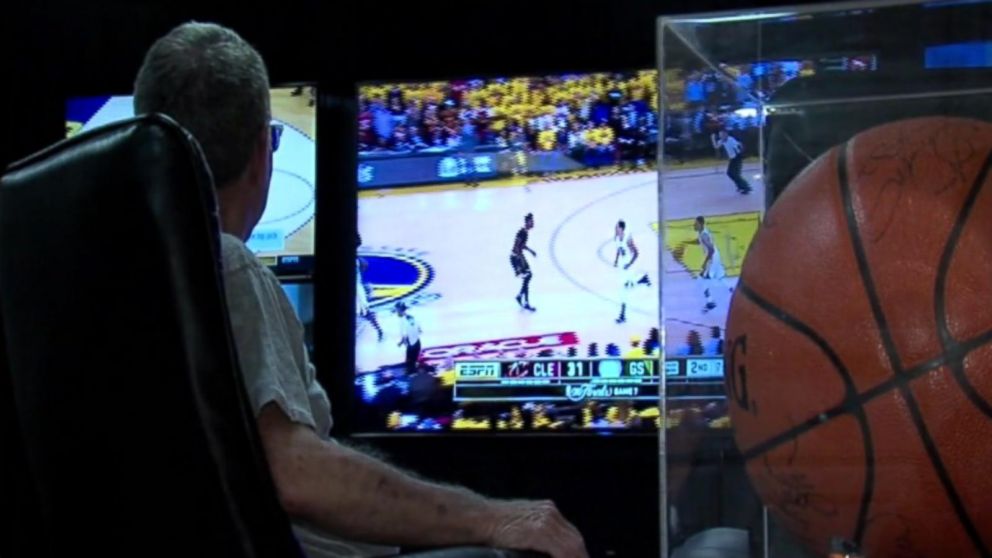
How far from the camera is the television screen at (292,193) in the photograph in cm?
476

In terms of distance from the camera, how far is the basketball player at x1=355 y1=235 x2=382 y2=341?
15.4 ft

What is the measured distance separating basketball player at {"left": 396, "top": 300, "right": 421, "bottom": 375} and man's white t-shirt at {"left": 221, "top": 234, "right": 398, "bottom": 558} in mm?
3000

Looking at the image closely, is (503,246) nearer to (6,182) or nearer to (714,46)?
(714,46)

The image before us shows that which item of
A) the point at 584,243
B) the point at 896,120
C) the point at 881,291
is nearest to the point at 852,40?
the point at 896,120

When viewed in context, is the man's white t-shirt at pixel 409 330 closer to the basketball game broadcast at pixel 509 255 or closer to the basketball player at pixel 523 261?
the basketball game broadcast at pixel 509 255

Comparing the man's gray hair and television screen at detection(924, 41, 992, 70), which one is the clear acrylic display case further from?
the man's gray hair

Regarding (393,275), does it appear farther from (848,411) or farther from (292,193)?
(848,411)

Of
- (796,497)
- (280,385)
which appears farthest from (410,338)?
(796,497)

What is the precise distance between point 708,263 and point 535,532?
40 centimetres

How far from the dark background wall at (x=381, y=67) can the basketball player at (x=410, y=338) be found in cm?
20

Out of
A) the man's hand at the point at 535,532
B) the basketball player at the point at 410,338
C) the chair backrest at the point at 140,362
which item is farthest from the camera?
the basketball player at the point at 410,338

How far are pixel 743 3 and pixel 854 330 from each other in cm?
352

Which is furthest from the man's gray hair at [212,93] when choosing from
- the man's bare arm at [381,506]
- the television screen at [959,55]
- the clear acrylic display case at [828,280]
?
the television screen at [959,55]

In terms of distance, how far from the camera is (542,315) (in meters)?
4.54
